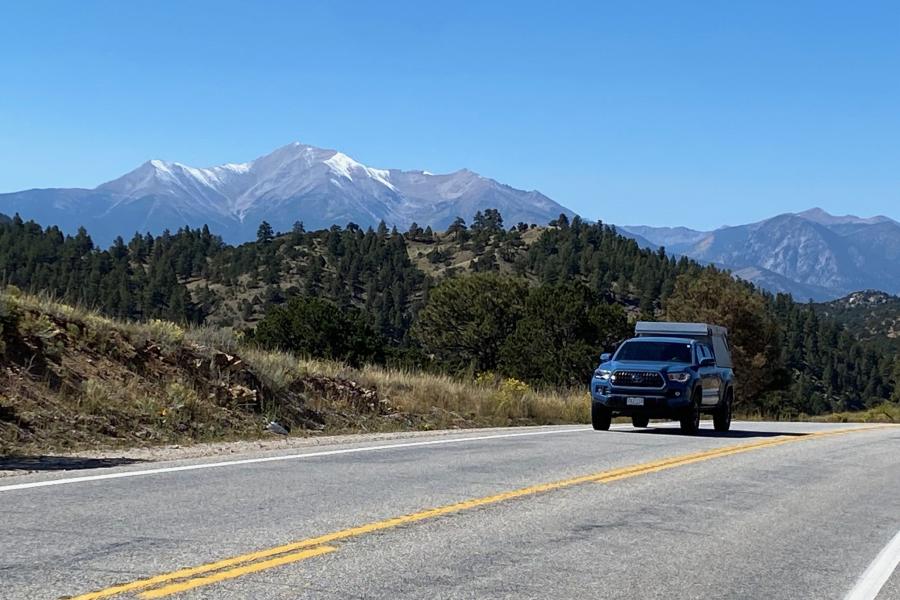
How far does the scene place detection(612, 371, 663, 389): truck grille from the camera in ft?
67.7

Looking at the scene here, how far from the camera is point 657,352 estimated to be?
71.2 feet

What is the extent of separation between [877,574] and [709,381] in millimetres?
14511

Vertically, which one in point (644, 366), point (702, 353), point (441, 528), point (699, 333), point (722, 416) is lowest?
point (722, 416)

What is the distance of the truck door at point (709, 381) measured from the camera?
71.0 ft

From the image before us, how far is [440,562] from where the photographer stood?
706 cm

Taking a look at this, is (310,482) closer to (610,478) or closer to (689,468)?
(610,478)

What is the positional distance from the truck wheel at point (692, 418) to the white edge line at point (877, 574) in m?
11.7

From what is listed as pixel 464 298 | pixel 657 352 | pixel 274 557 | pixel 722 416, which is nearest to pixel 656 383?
pixel 657 352

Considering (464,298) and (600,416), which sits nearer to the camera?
(600,416)

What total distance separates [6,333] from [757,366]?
174 ft

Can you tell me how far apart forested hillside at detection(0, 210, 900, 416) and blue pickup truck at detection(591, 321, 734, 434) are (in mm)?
42462

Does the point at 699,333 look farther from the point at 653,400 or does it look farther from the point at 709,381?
the point at 653,400

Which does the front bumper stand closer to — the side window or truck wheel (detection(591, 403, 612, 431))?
truck wheel (detection(591, 403, 612, 431))

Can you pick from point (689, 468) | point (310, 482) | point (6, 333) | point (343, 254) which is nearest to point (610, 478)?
point (689, 468)
